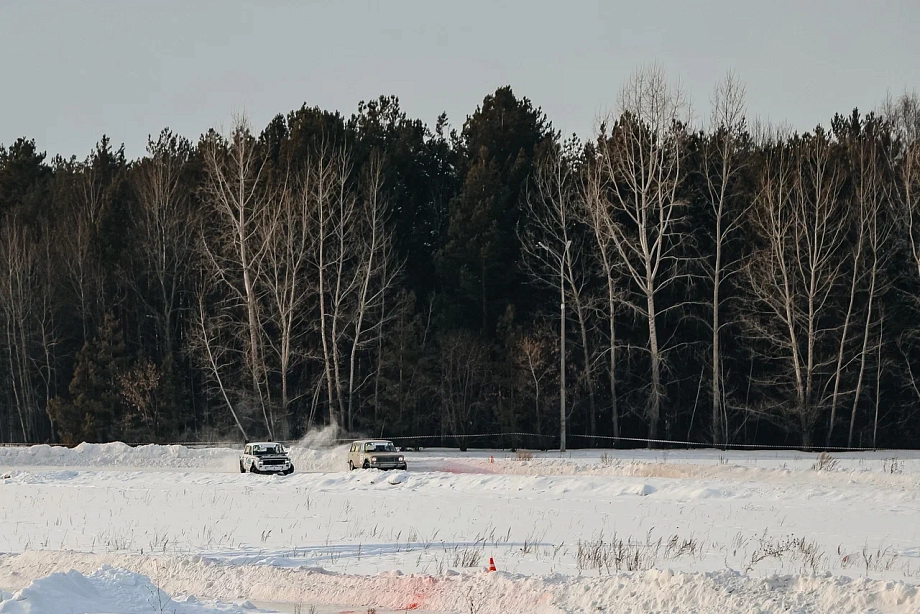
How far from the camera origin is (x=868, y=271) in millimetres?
56938

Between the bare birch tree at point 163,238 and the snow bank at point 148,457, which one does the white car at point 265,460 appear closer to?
the snow bank at point 148,457

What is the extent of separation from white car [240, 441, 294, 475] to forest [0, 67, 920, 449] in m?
15.5

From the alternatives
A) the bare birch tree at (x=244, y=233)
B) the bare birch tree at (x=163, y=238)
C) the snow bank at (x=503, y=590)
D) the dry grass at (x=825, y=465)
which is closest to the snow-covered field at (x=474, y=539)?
the snow bank at (x=503, y=590)

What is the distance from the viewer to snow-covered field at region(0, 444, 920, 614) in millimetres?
13938

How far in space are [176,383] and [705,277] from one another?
30896mm

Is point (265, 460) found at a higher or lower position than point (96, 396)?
lower

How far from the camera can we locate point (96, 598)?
14.2 metres

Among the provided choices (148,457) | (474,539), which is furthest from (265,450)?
(474,539)

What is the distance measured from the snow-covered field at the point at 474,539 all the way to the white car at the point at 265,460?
1876mm

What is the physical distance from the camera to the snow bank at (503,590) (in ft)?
43.4

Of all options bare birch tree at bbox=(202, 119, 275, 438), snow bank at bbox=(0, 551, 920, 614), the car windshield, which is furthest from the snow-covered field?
bare birch tree at bbox=(202, 119, 275, 438)

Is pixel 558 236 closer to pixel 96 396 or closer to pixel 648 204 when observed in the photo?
pixel 648 204

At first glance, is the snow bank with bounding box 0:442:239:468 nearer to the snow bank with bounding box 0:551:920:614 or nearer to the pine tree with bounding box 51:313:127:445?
the pine tree with bounding box 51:313:127:445

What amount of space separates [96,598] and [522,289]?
171 feet
